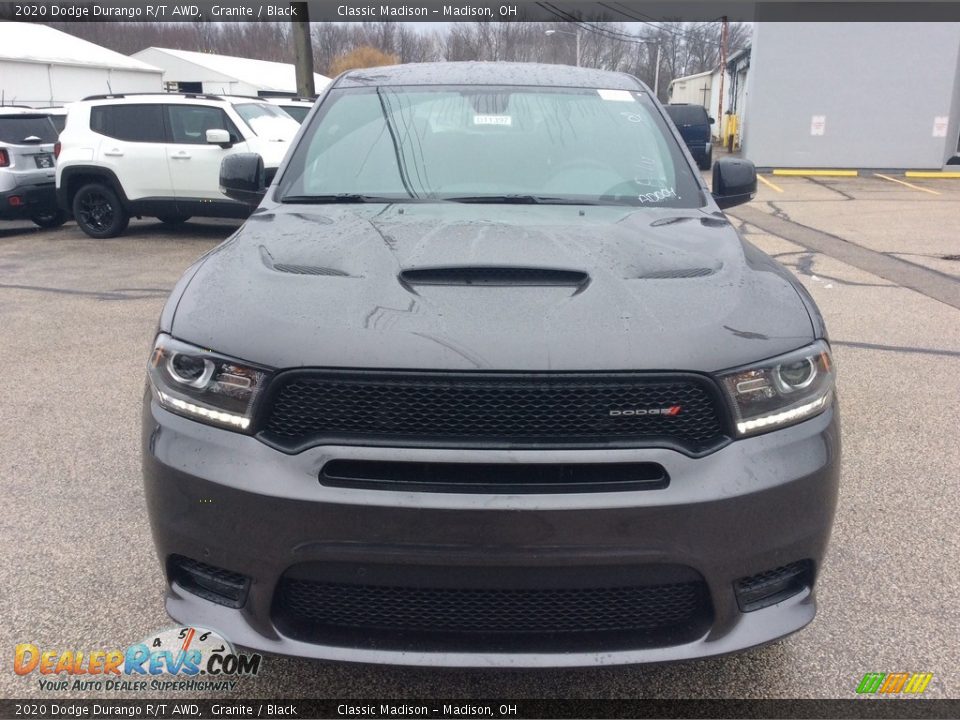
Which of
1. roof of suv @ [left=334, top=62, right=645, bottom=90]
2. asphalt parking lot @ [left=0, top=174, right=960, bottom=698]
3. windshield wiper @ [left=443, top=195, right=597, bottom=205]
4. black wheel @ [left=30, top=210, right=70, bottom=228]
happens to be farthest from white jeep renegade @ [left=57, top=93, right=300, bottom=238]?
windshield wiper @ [left=443, top=195, right=597, bottom=205]

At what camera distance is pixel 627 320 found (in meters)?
2.06

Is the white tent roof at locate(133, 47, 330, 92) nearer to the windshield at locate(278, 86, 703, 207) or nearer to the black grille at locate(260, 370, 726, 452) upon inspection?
the windshield at locate(278, 86, 703, 207)

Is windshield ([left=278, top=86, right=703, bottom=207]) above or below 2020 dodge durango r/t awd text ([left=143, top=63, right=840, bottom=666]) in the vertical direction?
above

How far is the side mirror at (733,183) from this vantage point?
3.74 metres

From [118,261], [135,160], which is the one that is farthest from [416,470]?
[135,160]

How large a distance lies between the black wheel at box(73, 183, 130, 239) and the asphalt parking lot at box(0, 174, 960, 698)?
304 cm

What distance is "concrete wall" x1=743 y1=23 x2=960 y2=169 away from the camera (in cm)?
2183

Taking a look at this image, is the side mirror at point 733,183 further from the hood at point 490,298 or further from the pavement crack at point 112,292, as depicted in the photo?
the pavement crack at point 112,292

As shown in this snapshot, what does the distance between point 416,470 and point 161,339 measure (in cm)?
80

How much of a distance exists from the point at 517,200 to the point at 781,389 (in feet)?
4.54

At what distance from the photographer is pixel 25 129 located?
39.8ft

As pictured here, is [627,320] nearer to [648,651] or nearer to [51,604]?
[648,651]

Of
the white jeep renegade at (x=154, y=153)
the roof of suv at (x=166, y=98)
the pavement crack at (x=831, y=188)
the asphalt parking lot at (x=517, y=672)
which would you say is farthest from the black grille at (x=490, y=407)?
the pavement crack at (x=831, y=188)

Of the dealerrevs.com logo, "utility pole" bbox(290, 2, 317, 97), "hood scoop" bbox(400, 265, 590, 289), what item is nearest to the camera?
"hood scoop" bbox(400, 265, 590, 289)
